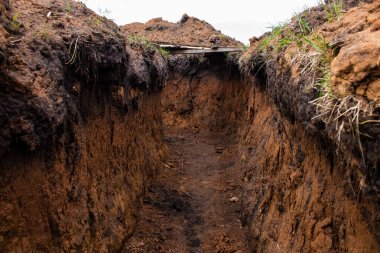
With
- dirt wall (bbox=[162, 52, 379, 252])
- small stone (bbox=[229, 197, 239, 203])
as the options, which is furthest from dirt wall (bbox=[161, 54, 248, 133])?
small stone (bbox=[229, 197, 239, 203])

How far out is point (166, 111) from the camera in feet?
44.6

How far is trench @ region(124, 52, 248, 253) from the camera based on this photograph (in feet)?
19.2

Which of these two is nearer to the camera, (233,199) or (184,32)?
(233,199)

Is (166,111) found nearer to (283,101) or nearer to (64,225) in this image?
(283,101)

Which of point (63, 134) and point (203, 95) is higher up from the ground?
point (63, 134)

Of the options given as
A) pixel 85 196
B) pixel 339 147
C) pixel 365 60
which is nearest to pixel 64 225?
pixel 85 196

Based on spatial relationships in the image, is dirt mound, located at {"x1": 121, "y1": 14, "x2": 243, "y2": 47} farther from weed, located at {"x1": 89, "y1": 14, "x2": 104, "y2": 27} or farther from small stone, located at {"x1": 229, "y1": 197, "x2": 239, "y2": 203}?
weed, located at {"x1": 89, "y1": 14, "x2": 104, "y2": 27}

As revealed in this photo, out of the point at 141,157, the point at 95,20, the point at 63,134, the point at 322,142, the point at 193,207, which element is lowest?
the point at 193,207

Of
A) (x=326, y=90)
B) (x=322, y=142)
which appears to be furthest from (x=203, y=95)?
(x=326, y=90)

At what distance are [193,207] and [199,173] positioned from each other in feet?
6.64

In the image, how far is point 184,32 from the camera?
15719mm

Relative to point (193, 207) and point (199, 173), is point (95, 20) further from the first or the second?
point (199, 173)

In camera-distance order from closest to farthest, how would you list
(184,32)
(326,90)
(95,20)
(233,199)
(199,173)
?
1. (326,90)
2. (95,20)
3. (233,199)
4. (199,173)
5. (184,32)

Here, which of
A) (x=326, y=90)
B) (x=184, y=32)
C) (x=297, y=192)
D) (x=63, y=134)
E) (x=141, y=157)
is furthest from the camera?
(x=184, y=32)
